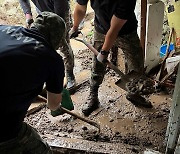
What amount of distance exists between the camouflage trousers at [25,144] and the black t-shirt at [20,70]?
0.06m

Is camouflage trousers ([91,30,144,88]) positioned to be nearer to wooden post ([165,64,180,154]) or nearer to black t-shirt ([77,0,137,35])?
black t-shirt ([77,0,137,35])

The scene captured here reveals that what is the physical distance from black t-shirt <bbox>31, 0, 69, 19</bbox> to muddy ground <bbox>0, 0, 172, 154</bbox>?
118 cm

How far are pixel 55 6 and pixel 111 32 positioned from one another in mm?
1065

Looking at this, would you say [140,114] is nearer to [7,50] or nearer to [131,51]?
[131,51]

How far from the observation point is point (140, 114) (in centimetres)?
415

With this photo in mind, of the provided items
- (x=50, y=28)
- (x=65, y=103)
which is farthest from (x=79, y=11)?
(x=50, y=28)

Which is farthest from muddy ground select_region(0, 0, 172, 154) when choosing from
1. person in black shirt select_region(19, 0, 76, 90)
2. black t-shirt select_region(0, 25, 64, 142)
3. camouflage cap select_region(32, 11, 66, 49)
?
camouflage cap select_region(32, 11, 66, 49)

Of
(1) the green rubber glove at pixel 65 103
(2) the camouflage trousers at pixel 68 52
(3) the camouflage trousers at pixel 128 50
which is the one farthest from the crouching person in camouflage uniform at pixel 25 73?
(2) the camouflage trousers at pixel 68 52

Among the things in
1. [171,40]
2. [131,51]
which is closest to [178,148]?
[131,51]

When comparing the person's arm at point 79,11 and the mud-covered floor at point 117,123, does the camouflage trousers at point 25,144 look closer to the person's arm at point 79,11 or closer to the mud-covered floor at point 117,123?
the mud-covered floor at point 117,123

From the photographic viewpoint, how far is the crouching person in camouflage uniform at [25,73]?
2.15 metres

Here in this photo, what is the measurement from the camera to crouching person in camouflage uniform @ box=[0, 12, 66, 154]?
2.15m

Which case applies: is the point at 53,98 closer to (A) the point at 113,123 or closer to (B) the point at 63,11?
(A) the point at 113,123

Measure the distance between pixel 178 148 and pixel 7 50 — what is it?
172 cm
